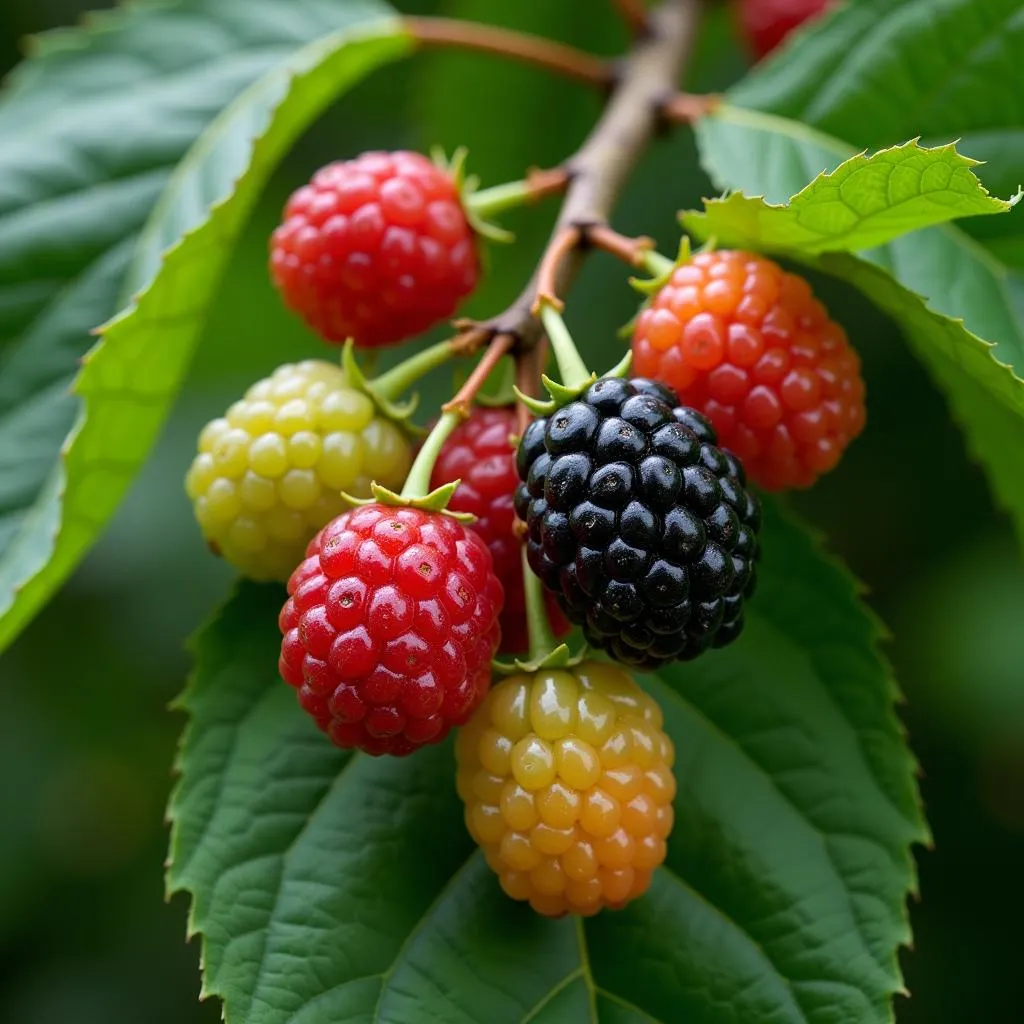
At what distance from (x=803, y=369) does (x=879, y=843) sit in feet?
2.11

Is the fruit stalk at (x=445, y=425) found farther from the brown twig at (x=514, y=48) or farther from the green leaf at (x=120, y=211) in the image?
the brown twig at (x=514, y=48)

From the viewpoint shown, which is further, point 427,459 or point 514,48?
point 514,48

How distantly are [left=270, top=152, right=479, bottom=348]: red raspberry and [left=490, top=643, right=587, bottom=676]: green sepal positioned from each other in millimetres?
575

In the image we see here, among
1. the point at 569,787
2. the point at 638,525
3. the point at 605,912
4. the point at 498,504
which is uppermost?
the point at 638,525

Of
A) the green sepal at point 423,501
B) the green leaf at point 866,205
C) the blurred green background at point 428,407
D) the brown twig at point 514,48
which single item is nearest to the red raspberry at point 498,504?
the green sepal at point 423,501

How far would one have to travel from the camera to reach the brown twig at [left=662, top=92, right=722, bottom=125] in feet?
7.25

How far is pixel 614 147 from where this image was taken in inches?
83.7

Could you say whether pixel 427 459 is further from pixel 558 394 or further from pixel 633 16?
pixel 633 16

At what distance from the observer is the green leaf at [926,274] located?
1.59 m

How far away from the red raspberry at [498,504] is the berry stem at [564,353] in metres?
0.14

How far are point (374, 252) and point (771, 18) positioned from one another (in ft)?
4.58

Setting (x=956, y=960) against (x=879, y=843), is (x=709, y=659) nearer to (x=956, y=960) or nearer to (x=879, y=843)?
(x=879, y=843)

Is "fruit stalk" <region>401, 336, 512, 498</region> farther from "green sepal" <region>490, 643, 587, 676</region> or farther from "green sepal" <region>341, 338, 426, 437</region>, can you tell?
"green sepal" <region>490, 643, 587, 676</region>

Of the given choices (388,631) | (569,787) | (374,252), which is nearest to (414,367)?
(374,252)
